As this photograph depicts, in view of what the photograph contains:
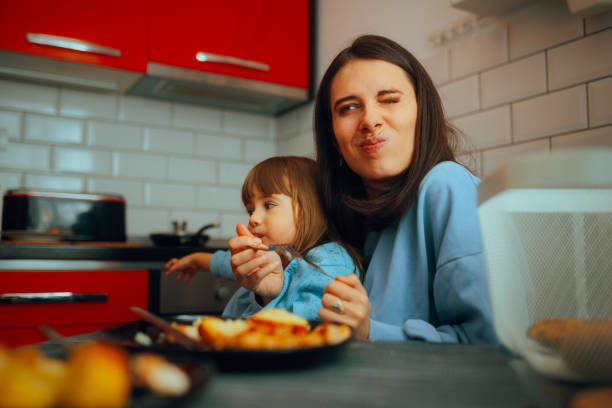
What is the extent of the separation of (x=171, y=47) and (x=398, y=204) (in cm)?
132

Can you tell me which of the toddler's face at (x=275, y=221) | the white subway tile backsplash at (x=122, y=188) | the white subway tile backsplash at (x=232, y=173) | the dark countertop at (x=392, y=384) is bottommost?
the dark countertop at (x=392, y=384)

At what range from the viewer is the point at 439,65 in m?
1.56

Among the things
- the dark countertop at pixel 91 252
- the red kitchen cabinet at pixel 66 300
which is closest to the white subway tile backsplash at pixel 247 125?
the dark countertop at pixel 91 252

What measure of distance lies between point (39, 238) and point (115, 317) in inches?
15.2

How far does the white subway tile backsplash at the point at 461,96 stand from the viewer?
4.75 ft

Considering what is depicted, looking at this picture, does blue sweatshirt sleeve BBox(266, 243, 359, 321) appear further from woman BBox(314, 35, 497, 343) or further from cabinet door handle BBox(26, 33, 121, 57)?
cabinet door handle BBox(26, 33, 121, 57)

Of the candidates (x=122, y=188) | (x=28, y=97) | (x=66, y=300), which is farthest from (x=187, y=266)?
(x=28, y=97)

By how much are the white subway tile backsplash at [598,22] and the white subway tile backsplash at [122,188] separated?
172 cm

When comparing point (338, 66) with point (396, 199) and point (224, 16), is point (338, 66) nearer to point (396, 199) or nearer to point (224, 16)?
point (396, 199)

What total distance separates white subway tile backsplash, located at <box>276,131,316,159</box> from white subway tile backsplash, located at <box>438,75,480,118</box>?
2.28ft

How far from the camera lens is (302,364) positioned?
1.48 feet

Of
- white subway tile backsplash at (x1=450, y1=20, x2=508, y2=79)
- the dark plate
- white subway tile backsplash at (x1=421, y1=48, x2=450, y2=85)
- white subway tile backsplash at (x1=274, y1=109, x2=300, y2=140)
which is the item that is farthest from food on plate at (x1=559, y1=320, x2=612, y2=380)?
white subway tile backsplash at (x1=274, y1=109, x2=300, y2=140)

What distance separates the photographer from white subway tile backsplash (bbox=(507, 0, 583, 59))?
1.19 metres

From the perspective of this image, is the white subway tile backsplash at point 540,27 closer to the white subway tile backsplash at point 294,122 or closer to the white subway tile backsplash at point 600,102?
the white subway tile backsplash at point 600,102
